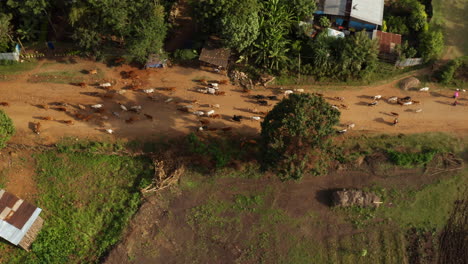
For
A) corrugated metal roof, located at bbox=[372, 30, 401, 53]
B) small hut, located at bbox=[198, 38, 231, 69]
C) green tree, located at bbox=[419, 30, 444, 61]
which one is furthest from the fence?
small hut, located at bbox=[198, 38, 231, 69]

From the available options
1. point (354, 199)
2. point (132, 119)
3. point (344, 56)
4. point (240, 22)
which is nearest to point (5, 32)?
point (132, 119)

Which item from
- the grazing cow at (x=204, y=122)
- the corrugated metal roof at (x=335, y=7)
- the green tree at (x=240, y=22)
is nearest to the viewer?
the green tree at (x=240, y=22)

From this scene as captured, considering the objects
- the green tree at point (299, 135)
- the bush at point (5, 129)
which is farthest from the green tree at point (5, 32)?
the green tree at point (299, 135)

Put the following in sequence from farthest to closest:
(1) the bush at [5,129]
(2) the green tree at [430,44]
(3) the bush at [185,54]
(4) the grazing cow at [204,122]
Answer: (3) the bush at [185,54] → (2) the green tree at [430,44] → (4) the grazing cow at [204,122] → (1) the bush at [5,129]

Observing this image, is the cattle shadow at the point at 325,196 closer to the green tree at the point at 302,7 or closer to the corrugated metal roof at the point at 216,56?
the corrugated metal roof at the point at 216,56

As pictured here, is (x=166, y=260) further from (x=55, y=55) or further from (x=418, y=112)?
(x=418, y=112)

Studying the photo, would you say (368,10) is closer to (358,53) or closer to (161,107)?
(358,53)

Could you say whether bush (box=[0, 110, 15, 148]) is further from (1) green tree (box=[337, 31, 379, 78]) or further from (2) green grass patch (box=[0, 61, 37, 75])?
(1) green tree (box=[337, 31, 379, 78])
